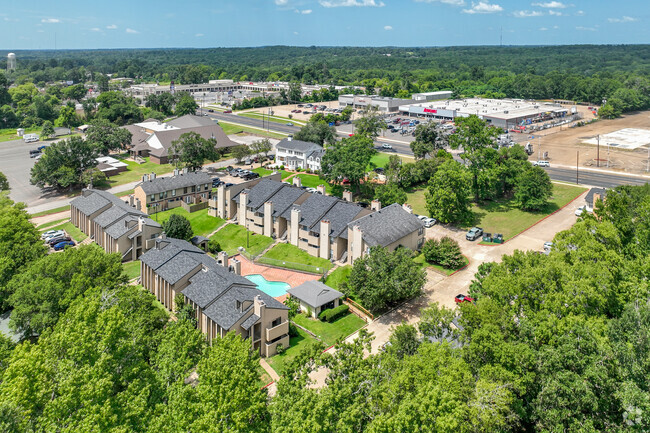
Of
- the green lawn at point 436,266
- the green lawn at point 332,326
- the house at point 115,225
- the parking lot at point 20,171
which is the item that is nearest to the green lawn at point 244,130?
the parking lot at point 20,171

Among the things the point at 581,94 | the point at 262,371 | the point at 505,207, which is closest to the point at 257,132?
the point at 505,207

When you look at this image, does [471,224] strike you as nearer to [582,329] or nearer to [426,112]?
[582,329]

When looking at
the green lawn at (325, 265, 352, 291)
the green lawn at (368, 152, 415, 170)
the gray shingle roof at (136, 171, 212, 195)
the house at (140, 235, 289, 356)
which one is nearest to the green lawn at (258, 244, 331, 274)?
the green lawn at (325, 265, 352, 291)

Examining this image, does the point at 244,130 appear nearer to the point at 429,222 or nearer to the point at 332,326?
the point at 429,222

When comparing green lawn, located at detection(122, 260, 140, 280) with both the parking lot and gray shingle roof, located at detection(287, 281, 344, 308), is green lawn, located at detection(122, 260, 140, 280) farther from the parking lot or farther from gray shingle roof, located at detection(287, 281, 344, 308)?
the parking lot

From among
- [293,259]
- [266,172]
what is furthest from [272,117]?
[293,259]
